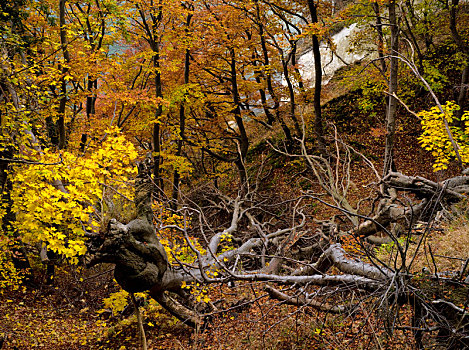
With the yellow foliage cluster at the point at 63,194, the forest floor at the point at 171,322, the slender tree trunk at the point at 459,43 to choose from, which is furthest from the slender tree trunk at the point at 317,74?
the yellow foliage cluster at the point at 63,194

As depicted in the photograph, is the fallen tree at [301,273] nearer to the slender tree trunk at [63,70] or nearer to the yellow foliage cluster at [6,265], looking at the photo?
the yellow foliage cluster at [6,265]

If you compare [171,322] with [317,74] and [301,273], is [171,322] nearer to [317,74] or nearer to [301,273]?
[301,273]

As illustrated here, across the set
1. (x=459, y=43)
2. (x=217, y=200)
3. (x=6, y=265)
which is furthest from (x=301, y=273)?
(x=459, y=43)

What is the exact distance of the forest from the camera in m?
4.34

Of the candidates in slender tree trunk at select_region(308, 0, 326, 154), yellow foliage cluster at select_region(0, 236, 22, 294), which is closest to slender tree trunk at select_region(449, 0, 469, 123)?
slender tree trunk at select_region(308, 0, 326, 154)

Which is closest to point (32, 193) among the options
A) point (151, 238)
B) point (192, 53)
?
point (151, 238)

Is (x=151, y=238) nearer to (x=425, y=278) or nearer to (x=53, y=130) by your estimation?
(x=425, y=278)

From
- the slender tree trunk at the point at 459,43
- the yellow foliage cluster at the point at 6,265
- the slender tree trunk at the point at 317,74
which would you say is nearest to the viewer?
the yellow foliage cluster at the point at 6,265

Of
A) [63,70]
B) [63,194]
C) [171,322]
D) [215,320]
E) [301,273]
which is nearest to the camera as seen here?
[301,273]

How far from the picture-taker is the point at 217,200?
51.1ft

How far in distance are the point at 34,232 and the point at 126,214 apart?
79.7 inches

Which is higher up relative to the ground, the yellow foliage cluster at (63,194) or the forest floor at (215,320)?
the yellow foliage cluster at (63,194)

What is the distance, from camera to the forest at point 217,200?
171 inches

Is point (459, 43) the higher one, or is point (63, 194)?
point (459, 43)
